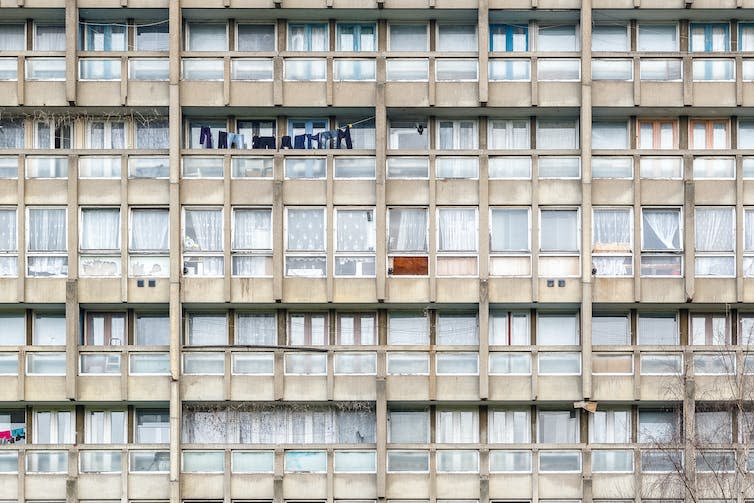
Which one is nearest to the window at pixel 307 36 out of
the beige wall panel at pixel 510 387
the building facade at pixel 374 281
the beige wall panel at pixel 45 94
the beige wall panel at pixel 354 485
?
the building facade at pixel 374 281

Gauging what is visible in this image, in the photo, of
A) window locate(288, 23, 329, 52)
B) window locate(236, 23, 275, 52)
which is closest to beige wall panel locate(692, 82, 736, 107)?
window locate(288, 23, 329, 52)

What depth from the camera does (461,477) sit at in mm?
26891

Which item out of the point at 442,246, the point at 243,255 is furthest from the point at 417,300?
the point at 243,255

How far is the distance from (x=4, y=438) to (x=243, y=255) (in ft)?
27.9

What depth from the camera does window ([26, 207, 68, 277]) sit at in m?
27.1

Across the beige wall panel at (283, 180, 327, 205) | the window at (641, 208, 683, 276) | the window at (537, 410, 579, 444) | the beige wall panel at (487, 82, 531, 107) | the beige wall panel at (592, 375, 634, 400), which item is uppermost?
the beige wall panel at (487, 82, 531, 107)

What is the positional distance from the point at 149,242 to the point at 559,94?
39.4 ft

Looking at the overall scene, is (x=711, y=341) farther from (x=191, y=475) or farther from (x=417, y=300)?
(x=191, y=475)

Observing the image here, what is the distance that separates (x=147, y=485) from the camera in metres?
26.8

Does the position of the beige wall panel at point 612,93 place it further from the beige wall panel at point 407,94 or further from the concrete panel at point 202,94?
the concrete panel at point 202,94

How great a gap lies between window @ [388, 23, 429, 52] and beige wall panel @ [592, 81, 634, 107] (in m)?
4.93

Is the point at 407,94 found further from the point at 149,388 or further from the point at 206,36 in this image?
the point at 149,388

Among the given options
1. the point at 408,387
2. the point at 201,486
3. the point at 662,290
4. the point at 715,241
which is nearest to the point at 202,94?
the point at 408,387

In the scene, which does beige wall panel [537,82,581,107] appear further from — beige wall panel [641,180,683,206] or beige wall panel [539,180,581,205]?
beige wall panel [641,180,683,206]
